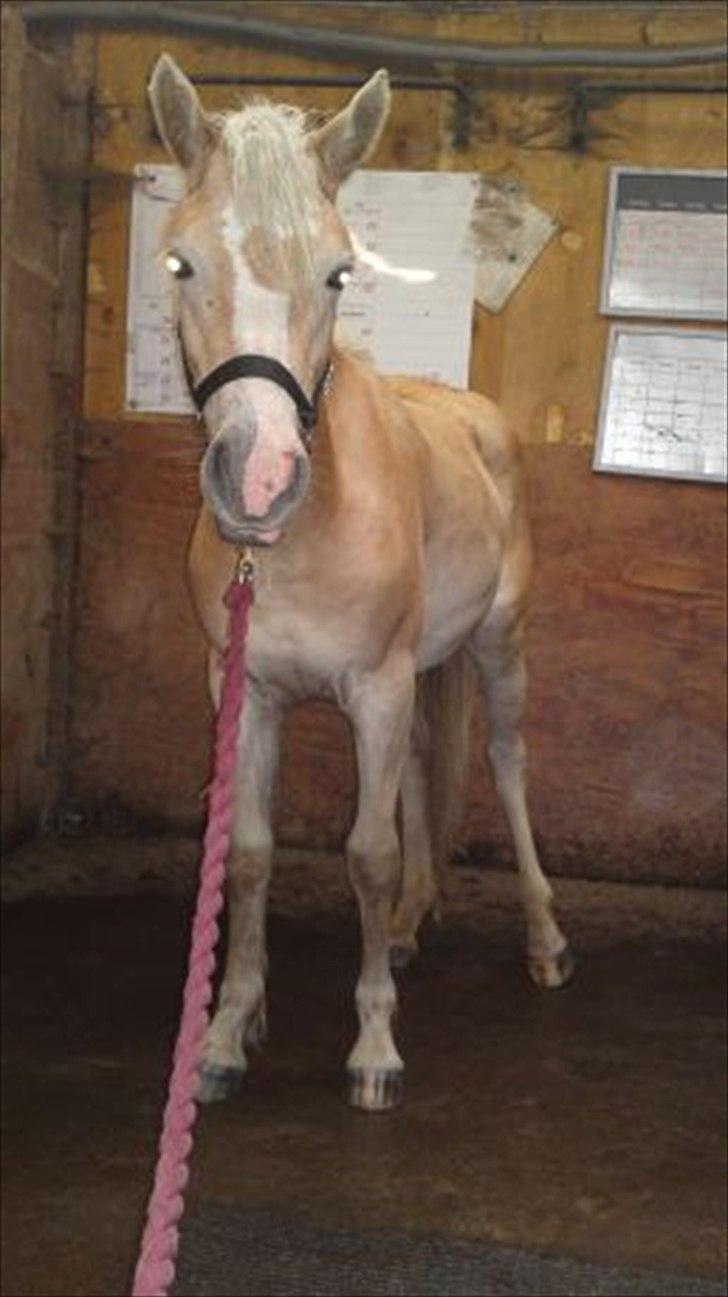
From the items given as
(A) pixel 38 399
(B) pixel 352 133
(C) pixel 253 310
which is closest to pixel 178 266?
(C) pixel 253 310

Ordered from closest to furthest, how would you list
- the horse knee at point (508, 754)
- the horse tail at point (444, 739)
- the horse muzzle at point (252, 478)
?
the horse muzzle at point (252, 478) < the horse tail at point (444, 739) < the horse knee at point (508, 754)

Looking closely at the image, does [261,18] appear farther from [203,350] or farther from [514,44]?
[203,350]

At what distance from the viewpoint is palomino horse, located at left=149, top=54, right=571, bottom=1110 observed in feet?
5.97

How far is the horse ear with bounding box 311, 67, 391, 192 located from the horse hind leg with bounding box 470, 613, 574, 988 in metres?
1.35

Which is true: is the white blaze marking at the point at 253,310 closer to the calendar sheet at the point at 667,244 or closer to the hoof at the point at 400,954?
the hoof at the point at 400,954

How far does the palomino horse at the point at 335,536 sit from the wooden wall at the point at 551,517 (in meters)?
0.52

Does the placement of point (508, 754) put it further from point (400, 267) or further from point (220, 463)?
point (220, 463)

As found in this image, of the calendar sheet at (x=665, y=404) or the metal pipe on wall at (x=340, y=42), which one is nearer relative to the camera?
the metal pipe on wall at (x=340, y=42)

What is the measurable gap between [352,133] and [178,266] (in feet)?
0.97

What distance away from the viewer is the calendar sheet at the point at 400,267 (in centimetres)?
371

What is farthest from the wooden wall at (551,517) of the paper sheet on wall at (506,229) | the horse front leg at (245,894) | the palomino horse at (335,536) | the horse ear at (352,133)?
the horse ear at (352,133)

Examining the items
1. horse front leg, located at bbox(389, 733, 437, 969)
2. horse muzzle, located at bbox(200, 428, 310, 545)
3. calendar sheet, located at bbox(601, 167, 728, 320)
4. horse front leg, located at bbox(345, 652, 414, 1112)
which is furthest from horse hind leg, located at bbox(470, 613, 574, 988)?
horse muzzle, located at bbox(200, 428, 310, 545)

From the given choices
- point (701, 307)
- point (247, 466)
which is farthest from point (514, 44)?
point (247, 466)

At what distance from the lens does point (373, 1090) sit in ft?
8.01
